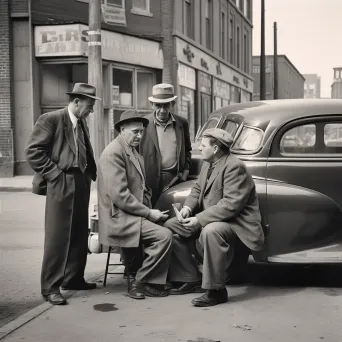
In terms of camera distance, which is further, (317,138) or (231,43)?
(231,43)

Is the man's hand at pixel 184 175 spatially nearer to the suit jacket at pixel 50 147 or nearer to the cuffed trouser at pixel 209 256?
the cuffed trouser at pixel 209 256

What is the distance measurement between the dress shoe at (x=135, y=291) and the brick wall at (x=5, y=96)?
518 inches

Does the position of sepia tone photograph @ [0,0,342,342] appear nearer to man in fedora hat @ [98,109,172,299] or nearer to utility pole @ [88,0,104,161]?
man in fedora hat @ [98,109,172,299]

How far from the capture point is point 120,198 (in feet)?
18.4

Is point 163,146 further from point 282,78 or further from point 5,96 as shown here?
point 282,78

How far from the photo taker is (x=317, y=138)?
637cm

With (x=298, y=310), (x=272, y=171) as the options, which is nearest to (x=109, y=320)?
(x=298, y=310)

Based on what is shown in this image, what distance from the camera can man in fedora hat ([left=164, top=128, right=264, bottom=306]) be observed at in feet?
17.9

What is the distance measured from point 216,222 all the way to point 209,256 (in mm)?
317

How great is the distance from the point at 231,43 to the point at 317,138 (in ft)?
92.8

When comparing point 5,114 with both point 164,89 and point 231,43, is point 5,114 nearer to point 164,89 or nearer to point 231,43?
point 164,89

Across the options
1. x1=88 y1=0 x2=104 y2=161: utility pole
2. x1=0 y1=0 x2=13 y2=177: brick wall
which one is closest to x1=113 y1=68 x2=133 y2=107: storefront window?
x1=0 y1=0 x2=13 y2=177: brick wall

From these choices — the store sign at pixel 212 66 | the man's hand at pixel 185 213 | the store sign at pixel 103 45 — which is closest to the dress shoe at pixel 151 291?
the man's hand at pixel 185 213

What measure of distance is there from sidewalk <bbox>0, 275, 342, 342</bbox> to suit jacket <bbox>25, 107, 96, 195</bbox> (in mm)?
1142
